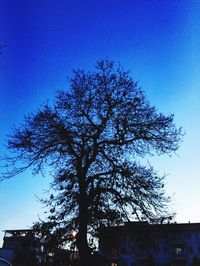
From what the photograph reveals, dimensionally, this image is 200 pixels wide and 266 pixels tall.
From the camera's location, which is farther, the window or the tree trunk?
the window

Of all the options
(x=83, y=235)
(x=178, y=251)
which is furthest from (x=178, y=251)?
(x=83, y=235)

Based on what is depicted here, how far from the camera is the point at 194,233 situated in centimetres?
4056

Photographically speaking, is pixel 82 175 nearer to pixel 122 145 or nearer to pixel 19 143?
pixel 122 145

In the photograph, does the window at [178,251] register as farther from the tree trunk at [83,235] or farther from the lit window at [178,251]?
the tree trunk at [83,235]

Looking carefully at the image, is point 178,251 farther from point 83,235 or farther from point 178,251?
point 83,235

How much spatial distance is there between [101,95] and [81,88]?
132 cm

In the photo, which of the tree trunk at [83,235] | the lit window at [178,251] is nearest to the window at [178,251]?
the lit window at [178,251]

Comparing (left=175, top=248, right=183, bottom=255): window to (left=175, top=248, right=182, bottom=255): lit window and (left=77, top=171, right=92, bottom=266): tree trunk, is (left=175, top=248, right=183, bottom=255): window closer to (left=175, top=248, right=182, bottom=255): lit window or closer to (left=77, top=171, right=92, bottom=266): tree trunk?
(left=175, top=248, right=182, bottom=255): lit window

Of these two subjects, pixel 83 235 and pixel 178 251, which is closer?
pixel 83 235

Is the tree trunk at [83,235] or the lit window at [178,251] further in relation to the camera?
the lit window at [178,251]

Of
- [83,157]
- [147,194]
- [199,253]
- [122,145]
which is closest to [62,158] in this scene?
[83,157]

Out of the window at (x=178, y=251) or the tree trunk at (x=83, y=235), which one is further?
the window at (x=178, y=251)

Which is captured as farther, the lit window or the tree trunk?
the lit window

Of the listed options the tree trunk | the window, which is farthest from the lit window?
the tree trunk
